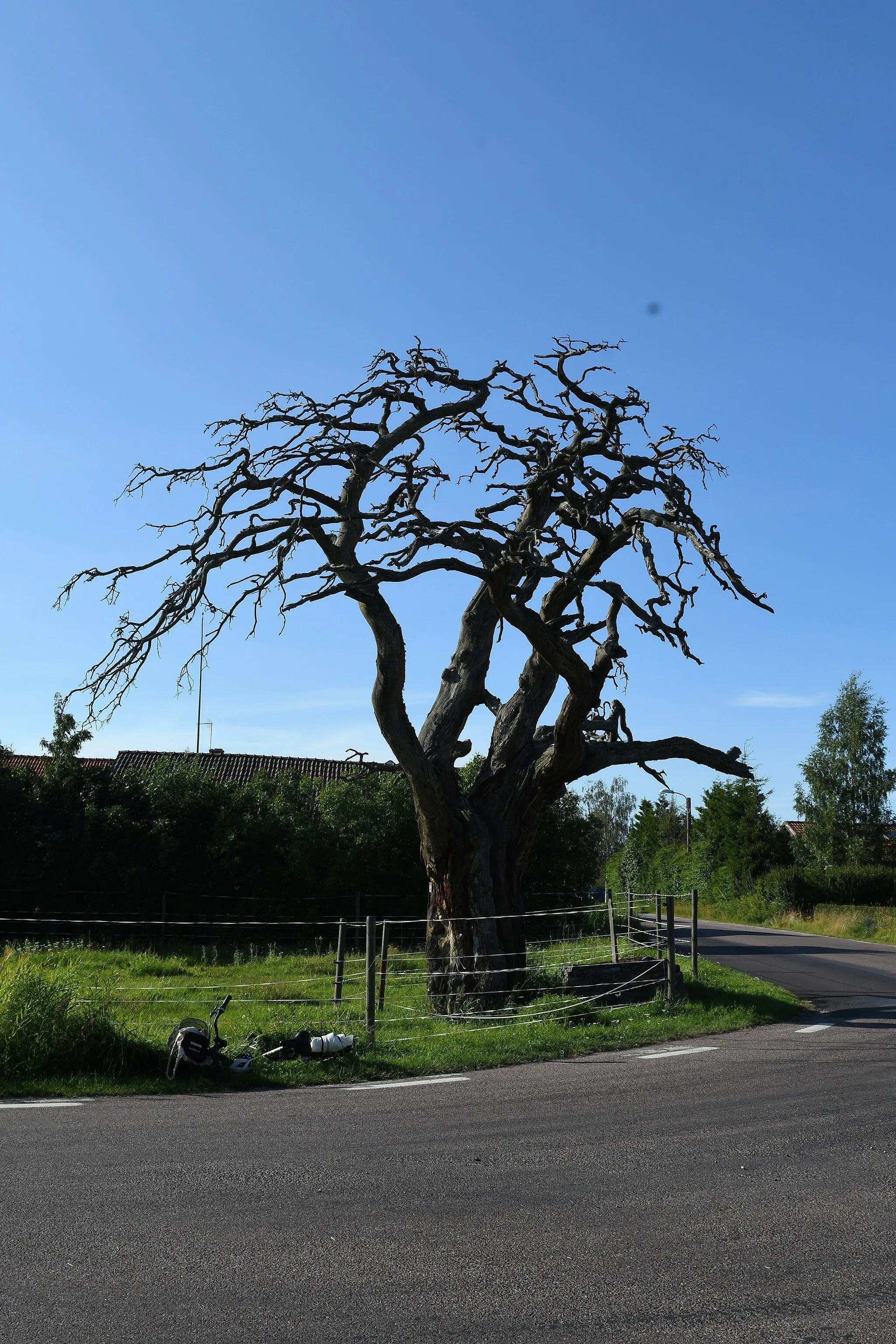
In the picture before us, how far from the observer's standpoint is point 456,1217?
5.60 metres

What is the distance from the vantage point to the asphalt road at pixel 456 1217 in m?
4.31

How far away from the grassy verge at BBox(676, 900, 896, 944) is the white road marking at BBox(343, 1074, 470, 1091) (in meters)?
26.2

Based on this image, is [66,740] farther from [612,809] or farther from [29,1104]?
[612,809]

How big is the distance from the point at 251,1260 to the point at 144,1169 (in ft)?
5.84

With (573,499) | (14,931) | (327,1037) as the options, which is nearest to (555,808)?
(14,931)

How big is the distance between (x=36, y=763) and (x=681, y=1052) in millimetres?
48789

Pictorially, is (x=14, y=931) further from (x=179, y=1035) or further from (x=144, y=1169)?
(x=144, y=1169)

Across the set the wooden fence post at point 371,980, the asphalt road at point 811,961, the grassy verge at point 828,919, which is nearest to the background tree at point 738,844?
the grassy verge at point 828,919

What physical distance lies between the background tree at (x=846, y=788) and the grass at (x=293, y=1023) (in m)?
41.9

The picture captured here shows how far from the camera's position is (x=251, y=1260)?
16.1 ft

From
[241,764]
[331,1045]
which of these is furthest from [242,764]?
[331,1045]

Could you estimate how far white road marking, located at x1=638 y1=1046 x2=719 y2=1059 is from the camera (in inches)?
430

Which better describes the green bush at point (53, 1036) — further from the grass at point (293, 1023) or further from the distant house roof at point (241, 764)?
the distant house roof at point (241, 764)

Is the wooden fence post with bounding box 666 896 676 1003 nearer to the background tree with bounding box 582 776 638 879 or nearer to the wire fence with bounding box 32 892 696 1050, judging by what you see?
the wire fence with bounding box 32 892 696 1050
